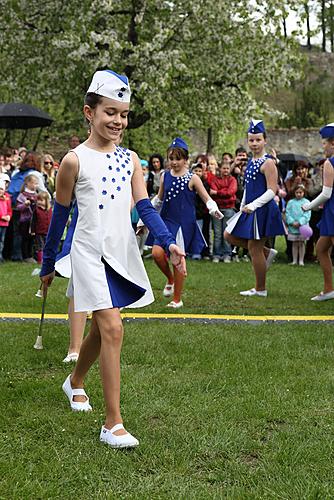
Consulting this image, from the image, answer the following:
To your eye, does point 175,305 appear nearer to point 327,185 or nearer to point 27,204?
point 327,185

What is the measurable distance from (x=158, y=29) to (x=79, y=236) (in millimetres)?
15905

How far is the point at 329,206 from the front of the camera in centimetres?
873

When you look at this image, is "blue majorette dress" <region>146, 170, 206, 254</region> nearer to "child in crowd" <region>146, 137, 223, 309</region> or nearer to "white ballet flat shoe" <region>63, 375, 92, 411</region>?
"child in crowd" <region>146, 137, 223, 309</region>

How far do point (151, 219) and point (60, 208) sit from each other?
1.78 feet

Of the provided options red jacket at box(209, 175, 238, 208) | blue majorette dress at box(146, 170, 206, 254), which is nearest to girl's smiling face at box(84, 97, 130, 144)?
blue majorette dress at box(146, 170, 206, 254)

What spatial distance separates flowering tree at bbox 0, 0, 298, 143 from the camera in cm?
1888

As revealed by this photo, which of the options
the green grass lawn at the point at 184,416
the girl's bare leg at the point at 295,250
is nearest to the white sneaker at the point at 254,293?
the green grass lawn at the point at 184,416

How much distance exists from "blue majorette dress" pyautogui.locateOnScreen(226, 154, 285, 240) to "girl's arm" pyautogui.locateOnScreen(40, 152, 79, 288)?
186 inches

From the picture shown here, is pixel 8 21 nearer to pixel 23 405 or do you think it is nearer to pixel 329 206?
pixel 329 206

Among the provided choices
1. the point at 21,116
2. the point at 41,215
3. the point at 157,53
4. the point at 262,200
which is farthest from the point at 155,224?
the point at 157,53

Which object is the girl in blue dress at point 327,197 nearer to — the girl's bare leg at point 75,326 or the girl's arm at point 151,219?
the girl's bare leg at point 75,326

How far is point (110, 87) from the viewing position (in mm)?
4160

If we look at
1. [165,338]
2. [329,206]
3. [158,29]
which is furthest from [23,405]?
[158,29]

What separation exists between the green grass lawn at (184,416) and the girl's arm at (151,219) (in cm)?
98
